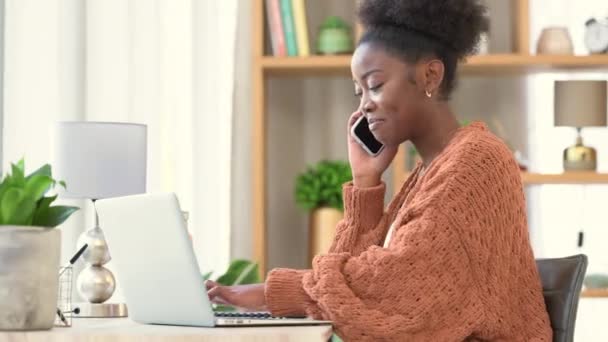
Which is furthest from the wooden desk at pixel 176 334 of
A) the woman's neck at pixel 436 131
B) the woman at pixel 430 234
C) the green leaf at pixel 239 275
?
the green leaf at pixel 239 275

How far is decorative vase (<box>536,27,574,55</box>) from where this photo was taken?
12.3 feet

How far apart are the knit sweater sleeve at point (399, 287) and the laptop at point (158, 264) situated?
0.04 metres

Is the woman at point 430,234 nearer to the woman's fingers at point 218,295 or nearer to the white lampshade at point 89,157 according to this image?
the woman's fingers at point 218,295

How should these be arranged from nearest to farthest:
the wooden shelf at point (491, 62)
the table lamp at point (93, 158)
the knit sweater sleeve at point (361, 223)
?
the knit sweater sleeve at point (361, 223)
the table lamp at point (93, 158)
the wooden shelf at point (491, 62)

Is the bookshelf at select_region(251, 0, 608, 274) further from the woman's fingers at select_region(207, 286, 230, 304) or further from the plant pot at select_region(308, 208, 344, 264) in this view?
the woman's fingers at select_region(207, 286, 230, 304)

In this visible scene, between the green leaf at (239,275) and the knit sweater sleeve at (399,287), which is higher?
the knit sweater sleeve at (399,287)

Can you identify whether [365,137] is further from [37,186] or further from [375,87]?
[37,186]

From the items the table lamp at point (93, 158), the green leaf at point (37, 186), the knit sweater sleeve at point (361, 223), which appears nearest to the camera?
the green leaf at point (37, 186)

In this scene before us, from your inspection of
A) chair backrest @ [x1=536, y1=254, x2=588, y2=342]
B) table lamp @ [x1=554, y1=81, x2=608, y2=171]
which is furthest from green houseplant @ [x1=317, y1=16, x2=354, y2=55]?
chair backrest @ [x1=536, y1=254, x2=588, y2=342]

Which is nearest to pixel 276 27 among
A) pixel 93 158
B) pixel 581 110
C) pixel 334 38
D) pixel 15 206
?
pixel 334 38

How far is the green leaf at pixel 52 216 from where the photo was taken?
68.6 inches

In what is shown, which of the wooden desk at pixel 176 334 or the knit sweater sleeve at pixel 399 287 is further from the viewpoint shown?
the knit sweater sleeve at pixel 399 287

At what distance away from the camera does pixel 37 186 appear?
1.71 metres

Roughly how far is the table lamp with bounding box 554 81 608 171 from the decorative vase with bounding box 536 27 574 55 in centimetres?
10
